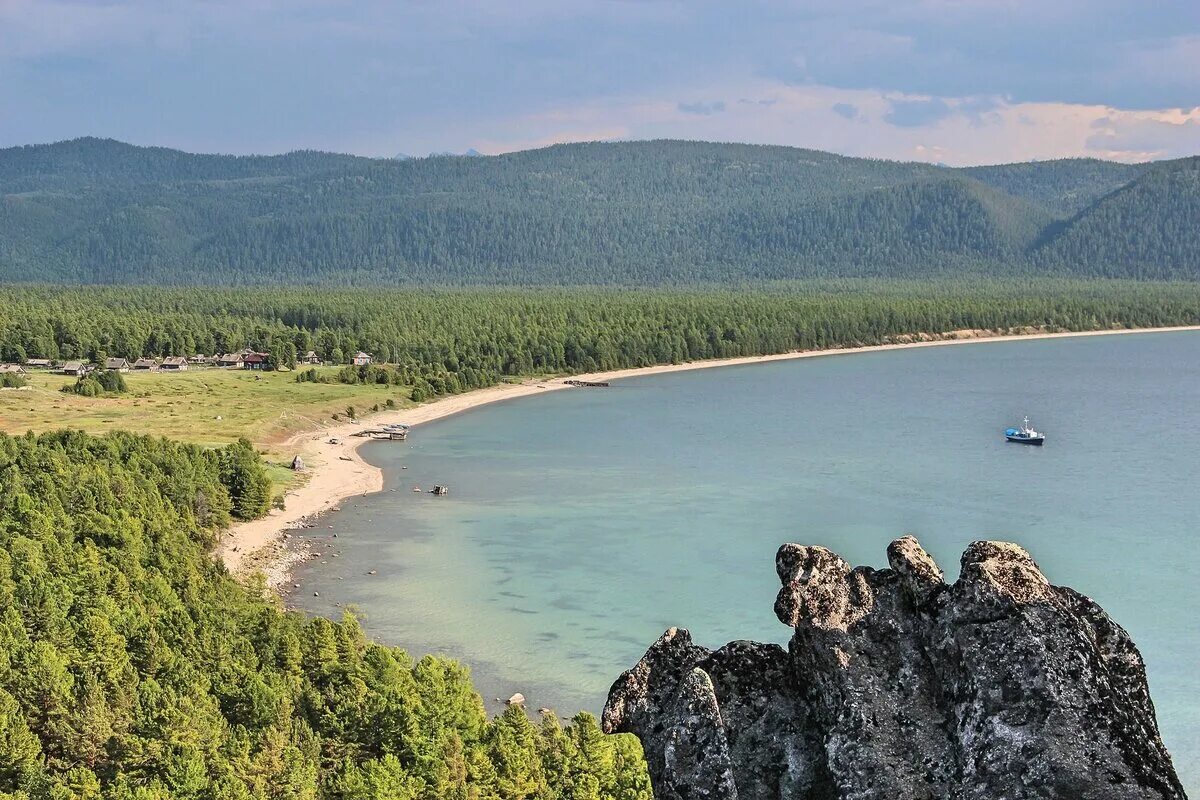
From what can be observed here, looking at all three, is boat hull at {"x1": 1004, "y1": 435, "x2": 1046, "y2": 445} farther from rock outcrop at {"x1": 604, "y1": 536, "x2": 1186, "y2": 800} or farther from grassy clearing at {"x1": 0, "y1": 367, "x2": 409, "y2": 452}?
rock outcrop at {"x1": 604, "y1": 536, "x2": 1186, "y2": 800}

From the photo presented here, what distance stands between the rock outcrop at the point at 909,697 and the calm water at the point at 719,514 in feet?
102

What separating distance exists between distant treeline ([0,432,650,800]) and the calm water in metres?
10.9

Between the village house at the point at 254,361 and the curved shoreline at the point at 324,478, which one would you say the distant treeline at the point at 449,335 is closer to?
the village house at the point at 254,361

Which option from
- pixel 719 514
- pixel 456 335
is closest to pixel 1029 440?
pixel 719 514

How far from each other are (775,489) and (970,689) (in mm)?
74810

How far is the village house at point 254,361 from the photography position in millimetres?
146750

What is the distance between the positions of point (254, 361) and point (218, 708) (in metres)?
122

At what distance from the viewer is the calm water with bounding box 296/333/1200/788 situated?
169 feet

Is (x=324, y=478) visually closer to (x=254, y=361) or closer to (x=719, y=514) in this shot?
(x=719, y=514)

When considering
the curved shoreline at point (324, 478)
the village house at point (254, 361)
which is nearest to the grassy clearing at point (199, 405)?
the curved shoreline at point (324, 478)

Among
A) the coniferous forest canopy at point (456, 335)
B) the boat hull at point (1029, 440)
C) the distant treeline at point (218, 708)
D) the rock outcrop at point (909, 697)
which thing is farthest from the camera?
the coniferous forest canopy at point (456, 335)

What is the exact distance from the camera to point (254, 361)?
14800cm

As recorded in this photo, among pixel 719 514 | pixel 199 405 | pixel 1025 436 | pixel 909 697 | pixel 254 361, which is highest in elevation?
pixel 909 697

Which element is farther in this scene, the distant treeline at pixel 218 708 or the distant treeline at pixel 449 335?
the distant treeline at pixel 449 335
